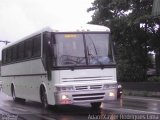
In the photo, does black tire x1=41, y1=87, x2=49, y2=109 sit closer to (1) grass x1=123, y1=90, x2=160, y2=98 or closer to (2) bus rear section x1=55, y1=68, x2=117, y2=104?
(2) bus rear section x1=55, y1=68, x2=117, y2=104

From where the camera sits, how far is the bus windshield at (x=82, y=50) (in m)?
17.8

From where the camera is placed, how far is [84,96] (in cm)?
1766

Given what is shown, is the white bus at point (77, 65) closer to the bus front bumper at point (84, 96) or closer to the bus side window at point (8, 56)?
the bus front bumper at point (84, 96)

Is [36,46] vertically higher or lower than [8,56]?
higher

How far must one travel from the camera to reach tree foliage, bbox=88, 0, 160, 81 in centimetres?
3591

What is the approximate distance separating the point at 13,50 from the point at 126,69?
15204 mm

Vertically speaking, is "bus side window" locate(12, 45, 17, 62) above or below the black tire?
above

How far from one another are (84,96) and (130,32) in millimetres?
20260

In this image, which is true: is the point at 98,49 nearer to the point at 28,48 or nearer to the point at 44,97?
the point at 44,97

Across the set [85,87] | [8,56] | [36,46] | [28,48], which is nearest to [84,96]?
[85,87]

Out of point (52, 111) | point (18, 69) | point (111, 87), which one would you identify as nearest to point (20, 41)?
point (18, 69)

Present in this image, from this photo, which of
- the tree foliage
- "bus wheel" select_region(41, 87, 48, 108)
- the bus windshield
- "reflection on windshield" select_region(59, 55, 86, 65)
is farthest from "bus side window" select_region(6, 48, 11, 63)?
the tree foliage

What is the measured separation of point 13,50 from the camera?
2514 cm

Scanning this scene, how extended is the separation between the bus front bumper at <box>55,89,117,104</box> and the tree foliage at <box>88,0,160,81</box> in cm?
1729
